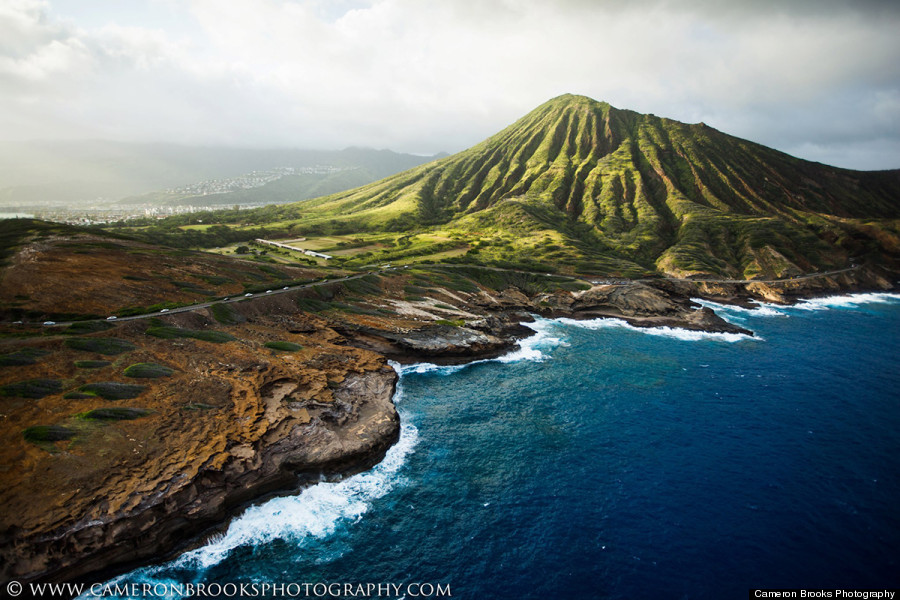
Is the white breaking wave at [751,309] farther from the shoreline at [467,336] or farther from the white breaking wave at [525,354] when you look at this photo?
the white breaking wave at [525,354]

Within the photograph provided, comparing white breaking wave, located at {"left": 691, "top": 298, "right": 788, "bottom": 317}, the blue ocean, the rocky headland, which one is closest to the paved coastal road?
the rocky headland

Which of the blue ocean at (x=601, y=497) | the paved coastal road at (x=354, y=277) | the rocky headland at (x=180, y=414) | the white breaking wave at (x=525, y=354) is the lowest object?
the blue ocean at (x=601, y=497)

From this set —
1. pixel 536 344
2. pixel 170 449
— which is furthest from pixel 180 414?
pixel 536 344

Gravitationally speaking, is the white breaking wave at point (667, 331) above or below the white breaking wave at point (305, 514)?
above

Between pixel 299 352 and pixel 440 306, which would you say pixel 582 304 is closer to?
pixel 440 306

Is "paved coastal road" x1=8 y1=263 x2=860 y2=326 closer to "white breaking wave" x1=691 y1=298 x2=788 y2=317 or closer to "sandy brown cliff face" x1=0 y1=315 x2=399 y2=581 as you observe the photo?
"sandy brown cliff face" x1=0 y1=315 x2=399 y2=581

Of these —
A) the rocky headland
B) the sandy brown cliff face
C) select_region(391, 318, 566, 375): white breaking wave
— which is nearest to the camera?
the sandy brown cliff face

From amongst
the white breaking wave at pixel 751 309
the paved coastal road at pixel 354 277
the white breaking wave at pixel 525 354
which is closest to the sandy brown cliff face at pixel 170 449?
the paved coastal road at pixel 354 277
